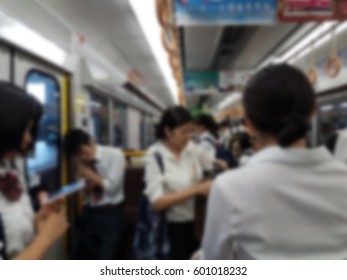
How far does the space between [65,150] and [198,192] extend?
4.83ft

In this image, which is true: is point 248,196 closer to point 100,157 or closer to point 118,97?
point 100,157

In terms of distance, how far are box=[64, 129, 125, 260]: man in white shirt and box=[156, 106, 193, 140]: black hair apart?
774mm

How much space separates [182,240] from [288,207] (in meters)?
1.16

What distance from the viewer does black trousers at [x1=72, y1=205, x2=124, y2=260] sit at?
252 cm

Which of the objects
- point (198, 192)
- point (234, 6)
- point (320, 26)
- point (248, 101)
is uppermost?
point (320, 26)

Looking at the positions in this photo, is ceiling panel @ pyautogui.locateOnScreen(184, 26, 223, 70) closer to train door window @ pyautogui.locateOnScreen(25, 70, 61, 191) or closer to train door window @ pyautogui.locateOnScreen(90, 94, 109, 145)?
train door window @ pyautogui.locateOnScreen(90, 94, 109, 145)

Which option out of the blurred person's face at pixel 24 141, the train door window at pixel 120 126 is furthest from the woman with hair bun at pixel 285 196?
the train door window at pixel 120 126

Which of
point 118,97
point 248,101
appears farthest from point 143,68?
point 248,101

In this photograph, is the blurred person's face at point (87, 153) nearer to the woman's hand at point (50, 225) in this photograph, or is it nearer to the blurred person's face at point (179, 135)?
the blurred person's face at point (179, 135)

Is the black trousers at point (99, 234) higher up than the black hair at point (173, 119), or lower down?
lower down

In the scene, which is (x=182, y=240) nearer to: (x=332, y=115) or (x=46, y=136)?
(x=46, y=136)

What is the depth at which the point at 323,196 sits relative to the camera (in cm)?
80

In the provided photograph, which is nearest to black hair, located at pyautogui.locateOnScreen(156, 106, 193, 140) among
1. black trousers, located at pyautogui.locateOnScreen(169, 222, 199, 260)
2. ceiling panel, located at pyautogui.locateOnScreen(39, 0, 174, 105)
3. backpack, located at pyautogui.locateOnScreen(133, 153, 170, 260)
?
backpack, located at pyautogui.locateOnScreen(133, 153, 170, 260)

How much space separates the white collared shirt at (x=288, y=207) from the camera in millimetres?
786
